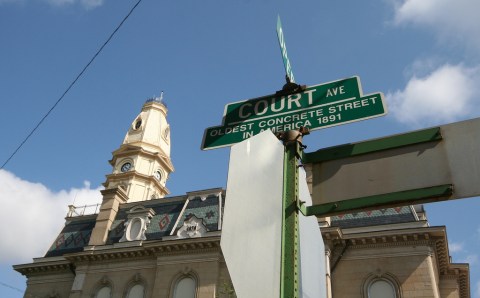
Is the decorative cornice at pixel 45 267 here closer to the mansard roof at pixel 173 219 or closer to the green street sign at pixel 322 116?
A: the mansard roof at pixel 173 219

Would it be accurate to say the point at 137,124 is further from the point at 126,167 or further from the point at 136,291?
the point at 136,291

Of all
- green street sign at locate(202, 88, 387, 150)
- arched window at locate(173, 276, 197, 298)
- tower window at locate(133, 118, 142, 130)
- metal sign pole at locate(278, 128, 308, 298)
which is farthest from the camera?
tower window at locate(133, 118, 142, 130)

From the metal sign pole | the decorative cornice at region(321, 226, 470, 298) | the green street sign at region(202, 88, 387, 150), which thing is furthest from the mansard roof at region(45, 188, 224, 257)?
the metal sign pole

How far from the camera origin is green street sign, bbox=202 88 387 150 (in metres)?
4.38

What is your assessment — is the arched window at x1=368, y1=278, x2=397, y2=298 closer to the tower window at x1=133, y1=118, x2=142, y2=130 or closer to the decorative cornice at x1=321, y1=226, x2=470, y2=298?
the decorative cornice at x1=321, y1=226, x2=470, y2=298

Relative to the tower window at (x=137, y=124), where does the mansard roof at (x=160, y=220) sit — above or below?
below

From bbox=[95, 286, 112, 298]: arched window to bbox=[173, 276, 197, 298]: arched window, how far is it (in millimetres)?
4443

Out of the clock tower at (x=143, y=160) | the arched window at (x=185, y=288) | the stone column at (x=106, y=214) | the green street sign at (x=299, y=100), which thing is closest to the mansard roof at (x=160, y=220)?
the stone column at (x=106, y=214)

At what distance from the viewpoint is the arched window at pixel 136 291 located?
24047 millimetres

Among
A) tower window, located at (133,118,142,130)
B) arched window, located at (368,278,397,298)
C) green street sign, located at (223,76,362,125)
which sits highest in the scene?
tower window, located at (133,118,142,130)

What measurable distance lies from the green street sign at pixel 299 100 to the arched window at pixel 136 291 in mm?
21415

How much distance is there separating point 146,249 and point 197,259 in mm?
3270

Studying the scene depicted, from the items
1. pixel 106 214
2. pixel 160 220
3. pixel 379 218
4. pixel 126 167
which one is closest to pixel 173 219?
pixel 160 220

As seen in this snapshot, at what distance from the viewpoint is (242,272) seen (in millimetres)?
3285
